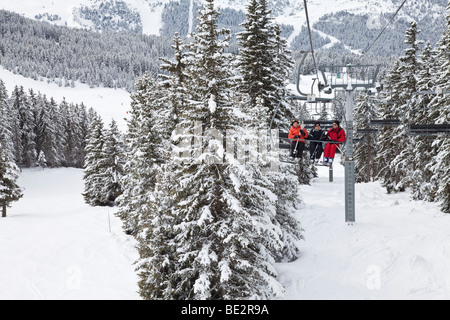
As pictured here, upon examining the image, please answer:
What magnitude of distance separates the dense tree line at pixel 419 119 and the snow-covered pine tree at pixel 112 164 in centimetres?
2523

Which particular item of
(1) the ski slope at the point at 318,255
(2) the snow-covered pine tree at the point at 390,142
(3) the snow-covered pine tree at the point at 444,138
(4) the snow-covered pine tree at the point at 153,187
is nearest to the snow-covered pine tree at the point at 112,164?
(1) the ski slope at the point at 318,255

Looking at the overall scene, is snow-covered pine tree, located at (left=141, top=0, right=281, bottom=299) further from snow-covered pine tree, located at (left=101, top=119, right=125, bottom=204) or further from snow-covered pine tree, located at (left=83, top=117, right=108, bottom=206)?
snow-covered pine tree, located at (left=83, top=117, right=108, bottom=206)

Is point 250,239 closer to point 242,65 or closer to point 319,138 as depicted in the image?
point 319,138

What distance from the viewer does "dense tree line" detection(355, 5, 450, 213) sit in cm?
2077

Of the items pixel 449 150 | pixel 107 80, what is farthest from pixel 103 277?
pixel 107 80

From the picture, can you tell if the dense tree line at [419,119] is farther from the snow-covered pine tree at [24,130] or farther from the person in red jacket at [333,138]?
the snow-covered pine tree at [24,130]

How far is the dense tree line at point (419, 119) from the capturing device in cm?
2077

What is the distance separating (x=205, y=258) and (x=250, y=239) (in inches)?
67.9

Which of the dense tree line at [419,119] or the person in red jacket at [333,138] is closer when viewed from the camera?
the person in red jacket at [333,138]

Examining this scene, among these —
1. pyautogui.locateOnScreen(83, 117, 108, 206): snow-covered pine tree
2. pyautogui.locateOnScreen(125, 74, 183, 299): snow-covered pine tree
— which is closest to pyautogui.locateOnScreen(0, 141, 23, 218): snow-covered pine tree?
pyautogui.locateOnScreen(83, 117, 108, 206): snow-covered pine tree

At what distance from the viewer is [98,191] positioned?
130 ft

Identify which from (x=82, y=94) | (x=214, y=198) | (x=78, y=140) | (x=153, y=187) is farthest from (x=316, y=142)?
(x=82, y=94)

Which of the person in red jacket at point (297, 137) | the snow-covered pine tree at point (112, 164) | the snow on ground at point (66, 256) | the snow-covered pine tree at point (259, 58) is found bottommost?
the snow on ground at point (66, 256)

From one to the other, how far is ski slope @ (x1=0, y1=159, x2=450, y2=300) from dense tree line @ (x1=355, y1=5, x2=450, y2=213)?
1.69 meters
